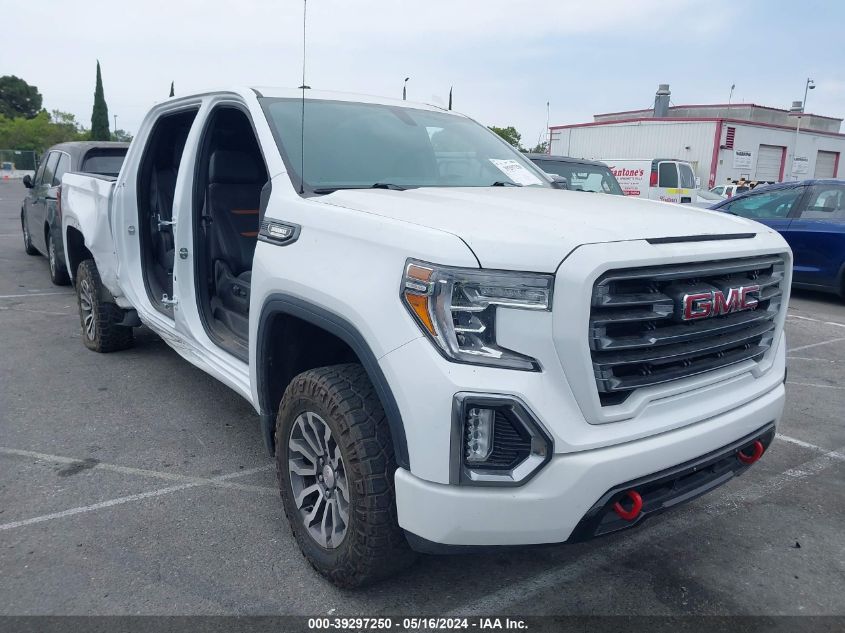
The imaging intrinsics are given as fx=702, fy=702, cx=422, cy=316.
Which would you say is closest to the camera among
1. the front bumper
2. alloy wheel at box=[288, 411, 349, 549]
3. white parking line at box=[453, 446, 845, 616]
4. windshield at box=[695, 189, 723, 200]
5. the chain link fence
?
the front bumper

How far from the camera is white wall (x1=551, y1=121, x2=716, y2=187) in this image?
101 feet

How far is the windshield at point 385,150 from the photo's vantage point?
10.6 ft

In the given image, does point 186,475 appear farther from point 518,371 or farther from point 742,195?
point 742,195

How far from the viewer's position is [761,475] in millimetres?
3887

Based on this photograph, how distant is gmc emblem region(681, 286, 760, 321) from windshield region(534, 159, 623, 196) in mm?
7964

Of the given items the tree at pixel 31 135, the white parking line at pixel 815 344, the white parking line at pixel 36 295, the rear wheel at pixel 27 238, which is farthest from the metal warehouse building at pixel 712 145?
the tree at pixel 31 135

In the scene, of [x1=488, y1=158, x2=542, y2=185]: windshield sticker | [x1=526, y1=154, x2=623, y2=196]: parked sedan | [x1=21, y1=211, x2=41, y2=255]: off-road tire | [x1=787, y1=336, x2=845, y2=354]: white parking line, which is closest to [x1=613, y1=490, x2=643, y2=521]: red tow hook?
[x1=488, y1=158, x2=542, y2=185]: windshield sticker

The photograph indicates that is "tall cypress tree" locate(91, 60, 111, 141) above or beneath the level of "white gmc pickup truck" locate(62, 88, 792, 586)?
above

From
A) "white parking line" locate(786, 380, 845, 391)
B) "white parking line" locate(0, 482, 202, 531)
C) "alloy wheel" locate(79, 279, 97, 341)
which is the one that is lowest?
"white parking line" locate(0, 482, 202, 531)

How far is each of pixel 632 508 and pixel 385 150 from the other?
83.7 inches

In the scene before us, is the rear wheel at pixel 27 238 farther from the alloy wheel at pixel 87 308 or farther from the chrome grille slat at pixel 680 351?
the chrome grille slat at pixel 680 351

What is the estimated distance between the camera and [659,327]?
236cm

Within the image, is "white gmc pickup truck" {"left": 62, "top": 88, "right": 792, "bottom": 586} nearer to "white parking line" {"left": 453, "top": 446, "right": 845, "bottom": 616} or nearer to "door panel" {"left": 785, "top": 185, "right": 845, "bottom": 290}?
"white parking line" {"left": 453, "top": 446, "right": 845, "bottom": 616}

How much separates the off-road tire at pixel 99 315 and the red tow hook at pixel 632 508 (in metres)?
4.36
